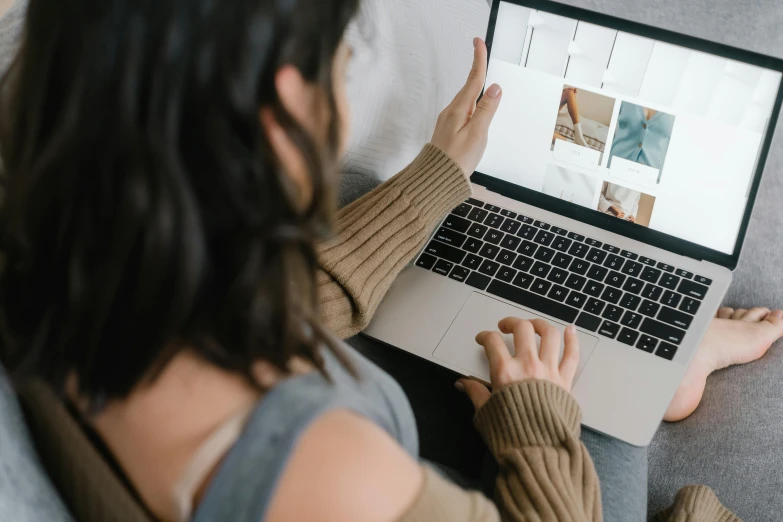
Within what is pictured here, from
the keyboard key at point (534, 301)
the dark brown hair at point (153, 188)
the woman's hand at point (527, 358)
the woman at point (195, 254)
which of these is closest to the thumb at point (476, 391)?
the woman's hand at point (527, 358)

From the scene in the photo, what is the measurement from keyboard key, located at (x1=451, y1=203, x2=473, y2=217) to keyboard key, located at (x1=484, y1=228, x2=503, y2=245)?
0.14ft

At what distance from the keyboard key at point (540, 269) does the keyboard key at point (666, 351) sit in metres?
0.15

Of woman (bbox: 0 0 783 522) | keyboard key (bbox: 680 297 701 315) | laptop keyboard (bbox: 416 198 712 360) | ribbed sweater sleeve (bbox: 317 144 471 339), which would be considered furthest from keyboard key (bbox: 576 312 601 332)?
woman (bbox: 0 0 783 522)

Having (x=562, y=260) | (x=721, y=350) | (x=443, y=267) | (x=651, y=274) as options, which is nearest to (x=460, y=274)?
(x=443, y=267)

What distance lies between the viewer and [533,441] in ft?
2.06

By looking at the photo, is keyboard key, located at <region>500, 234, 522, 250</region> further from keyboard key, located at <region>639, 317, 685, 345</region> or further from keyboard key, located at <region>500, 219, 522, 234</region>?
keyboard key, located at <region>639, 317, 685, 345</region>

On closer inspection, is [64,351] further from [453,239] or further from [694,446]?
[694,446]

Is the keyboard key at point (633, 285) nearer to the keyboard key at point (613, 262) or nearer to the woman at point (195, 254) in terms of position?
the keyboard key at point (613, 262)

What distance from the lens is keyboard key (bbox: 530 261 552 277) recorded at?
82 cm

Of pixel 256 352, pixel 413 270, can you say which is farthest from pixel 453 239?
pixel 256 352

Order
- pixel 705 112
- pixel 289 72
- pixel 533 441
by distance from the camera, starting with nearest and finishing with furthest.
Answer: pixel 289 72
pixel 533 441
pixel 705 112

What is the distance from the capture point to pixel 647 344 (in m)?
0.75

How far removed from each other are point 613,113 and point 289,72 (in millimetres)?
517

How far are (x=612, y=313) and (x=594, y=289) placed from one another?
38 mm
